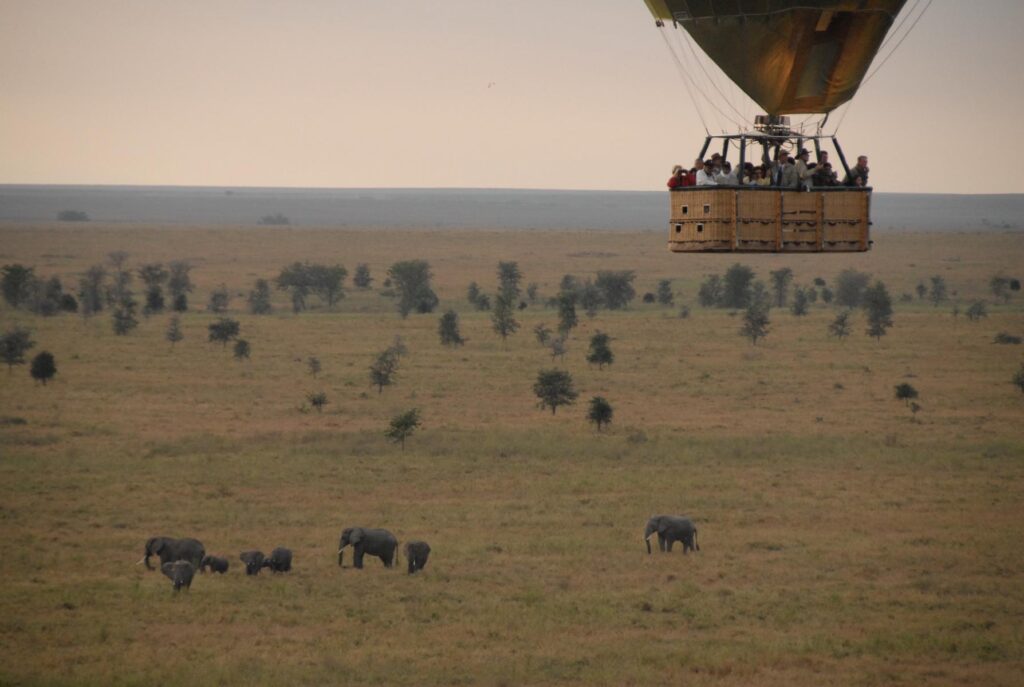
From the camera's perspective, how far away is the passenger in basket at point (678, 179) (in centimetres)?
1656

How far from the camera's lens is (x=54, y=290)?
2753 inches

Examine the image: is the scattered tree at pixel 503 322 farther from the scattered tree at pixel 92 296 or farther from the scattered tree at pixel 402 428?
the scattered tree at pixel 402 428

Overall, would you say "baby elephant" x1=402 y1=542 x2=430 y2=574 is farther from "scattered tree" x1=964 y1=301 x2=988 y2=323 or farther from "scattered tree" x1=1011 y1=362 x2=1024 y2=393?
"scattered tree" x1=964 y1=301 x2=988 y2=323

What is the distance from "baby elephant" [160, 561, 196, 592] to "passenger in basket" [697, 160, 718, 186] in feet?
31.0

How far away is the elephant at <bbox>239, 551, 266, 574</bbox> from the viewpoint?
73.0 ft

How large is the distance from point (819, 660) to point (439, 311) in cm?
5265

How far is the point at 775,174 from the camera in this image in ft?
53.9

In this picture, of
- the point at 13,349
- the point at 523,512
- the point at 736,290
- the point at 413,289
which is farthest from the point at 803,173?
the point at 736,290

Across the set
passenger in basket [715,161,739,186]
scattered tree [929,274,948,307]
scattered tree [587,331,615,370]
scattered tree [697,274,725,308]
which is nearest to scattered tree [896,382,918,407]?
scattered tree [587,331,615,370]

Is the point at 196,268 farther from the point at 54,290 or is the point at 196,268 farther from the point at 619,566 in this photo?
the point at 619,566

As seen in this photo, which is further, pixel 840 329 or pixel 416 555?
pixel 840 329

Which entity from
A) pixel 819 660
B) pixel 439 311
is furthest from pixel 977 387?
pixel 439 311

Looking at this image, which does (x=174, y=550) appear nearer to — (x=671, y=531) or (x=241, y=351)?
(x=671, y=531)

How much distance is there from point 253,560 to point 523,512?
565 cm
